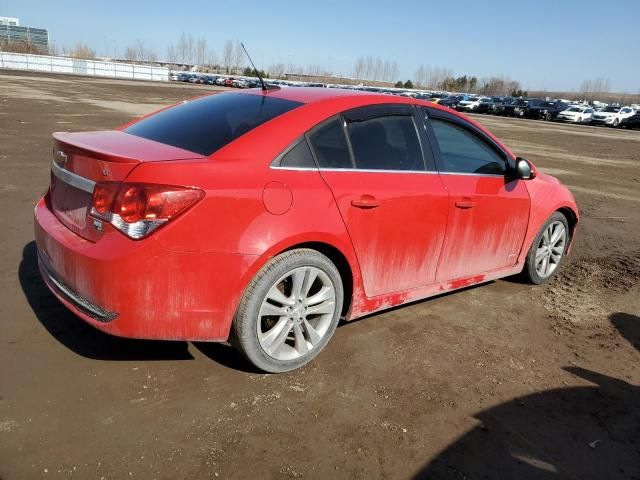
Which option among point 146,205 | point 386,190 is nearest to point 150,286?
point 146,205

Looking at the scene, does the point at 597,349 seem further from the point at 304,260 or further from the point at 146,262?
the point at 146,262

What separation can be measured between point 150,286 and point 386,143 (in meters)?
1.81

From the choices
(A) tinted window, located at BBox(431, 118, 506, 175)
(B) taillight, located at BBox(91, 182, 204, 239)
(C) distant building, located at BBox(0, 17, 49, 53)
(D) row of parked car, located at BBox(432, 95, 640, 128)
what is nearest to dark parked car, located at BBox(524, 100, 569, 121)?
(D) row of parked car, located at BBox(432, 95, 640, 128)

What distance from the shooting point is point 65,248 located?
2795mm

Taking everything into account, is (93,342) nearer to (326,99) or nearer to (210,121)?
(210,121)

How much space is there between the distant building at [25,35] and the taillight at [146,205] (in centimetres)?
13088

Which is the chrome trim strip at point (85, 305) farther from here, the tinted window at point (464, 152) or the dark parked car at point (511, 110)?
the dark parked car at point (511, 110)

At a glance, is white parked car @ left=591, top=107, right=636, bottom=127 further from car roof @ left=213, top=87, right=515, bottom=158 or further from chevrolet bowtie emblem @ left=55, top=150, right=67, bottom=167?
chevrolet bowtie emblem @ left=55, top=150, right=67, bottom=167

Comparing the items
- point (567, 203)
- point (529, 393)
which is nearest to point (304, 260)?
point (529, 393)

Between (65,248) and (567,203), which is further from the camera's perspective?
(567,203)

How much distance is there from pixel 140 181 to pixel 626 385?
3210 mm

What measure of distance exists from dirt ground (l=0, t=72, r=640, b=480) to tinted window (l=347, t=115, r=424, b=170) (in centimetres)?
123

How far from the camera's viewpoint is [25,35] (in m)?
128

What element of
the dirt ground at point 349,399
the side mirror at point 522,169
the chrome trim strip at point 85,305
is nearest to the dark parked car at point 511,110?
the dirt ground at point 349,399
